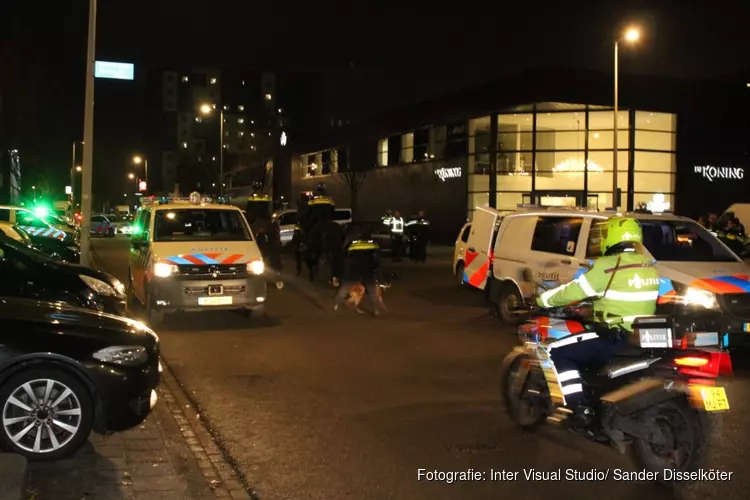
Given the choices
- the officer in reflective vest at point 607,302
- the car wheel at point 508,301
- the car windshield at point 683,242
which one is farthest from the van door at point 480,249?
the officer in reflective vest at point 607,302

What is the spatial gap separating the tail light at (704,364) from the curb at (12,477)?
4150 mm

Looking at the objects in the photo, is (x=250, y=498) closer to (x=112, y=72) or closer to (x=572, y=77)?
(x=112, y=72)

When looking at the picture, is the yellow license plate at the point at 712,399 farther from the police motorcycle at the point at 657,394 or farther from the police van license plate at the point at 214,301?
the police van license plate at the point at 214,301

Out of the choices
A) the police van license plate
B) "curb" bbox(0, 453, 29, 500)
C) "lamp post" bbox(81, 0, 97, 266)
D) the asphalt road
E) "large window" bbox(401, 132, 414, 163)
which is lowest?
the asphalt road

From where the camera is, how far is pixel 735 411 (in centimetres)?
741

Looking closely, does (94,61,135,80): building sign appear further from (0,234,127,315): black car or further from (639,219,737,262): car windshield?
(639,219,737,262): car windshield

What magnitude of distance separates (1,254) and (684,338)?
8.86m

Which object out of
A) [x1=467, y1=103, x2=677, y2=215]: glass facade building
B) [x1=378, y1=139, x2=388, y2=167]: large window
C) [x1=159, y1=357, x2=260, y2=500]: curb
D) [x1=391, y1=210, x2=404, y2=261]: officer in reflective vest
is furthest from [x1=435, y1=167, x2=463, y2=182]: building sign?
[x1=159, y1=357, x2=260, y2=500]: curb

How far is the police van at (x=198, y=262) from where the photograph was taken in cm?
1206

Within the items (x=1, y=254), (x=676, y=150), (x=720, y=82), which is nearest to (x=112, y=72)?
(x=1, y=254)

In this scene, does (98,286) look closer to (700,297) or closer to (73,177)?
(700,297)

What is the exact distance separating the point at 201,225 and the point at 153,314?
5.66 ft

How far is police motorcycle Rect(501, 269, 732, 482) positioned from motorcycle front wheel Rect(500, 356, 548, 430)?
56 centimetres

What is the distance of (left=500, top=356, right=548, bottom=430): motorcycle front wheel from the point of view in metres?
6.38
